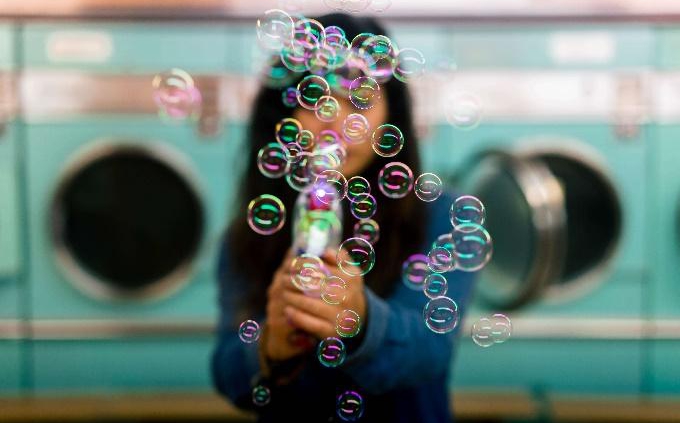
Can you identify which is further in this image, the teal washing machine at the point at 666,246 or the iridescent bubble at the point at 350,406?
the teal washing machine at the point at 666,246

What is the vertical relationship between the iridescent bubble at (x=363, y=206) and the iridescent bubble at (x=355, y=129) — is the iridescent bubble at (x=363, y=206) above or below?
below

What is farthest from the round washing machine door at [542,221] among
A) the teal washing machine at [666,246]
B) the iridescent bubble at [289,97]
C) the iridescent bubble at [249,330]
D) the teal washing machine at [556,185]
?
the iridescent bubble at [249,330]

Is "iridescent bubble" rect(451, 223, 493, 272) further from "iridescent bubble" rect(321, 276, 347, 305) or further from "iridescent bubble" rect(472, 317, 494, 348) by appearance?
"iridescent bubble" rect(321, 276, 347, 305)

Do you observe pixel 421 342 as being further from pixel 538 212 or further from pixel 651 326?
pixel 651 326

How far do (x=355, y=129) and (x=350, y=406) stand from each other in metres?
0.38

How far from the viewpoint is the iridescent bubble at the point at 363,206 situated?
1.28 meters

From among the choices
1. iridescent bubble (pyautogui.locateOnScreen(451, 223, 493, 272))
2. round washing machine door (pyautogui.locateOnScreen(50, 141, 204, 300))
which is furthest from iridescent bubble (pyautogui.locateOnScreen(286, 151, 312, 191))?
round washing machine door (pyautogui.locateOnScreen(50, 141, 204, 300))

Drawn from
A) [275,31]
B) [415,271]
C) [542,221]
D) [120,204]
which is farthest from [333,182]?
[120,204]

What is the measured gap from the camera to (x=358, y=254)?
119cm

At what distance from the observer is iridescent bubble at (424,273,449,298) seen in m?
1.27

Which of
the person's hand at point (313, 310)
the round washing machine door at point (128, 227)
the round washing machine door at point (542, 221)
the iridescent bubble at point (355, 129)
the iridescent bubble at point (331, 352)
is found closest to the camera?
the person's hand at point (313, 310)

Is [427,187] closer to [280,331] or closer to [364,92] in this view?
[364,92]

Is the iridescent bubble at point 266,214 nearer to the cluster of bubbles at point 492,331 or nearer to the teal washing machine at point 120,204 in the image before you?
the cluster of bubbles at point 492,331

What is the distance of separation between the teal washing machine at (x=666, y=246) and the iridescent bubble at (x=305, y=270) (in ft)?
5.62
